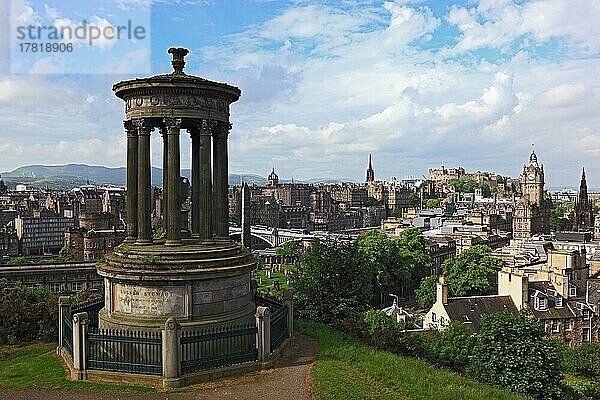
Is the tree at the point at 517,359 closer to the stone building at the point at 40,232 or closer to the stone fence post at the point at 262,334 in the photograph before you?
the stone fence post at the point at 262,334

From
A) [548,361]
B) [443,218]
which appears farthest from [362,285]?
[443,218]

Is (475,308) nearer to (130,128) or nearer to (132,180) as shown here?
(132,180)

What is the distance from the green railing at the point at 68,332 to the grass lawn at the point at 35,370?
566mm

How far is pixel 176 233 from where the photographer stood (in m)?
19.8

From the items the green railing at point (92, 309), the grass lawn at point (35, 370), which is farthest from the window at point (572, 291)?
the grass lawn at point (35, 370)

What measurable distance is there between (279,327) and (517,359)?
13145 millimetres

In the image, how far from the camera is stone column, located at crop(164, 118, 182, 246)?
19.8 m

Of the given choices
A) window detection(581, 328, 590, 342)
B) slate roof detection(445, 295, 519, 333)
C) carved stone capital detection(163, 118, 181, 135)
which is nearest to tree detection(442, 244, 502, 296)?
slate roof detection(445, 295, 519, 333)

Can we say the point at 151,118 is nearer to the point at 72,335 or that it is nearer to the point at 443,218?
the point at 72,335

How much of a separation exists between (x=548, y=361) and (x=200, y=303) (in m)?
17.5

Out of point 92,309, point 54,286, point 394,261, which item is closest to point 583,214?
point 394,261

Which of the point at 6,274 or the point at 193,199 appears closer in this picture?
the point at 193,199

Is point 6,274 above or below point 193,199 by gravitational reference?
below

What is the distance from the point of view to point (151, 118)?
19922 mm
